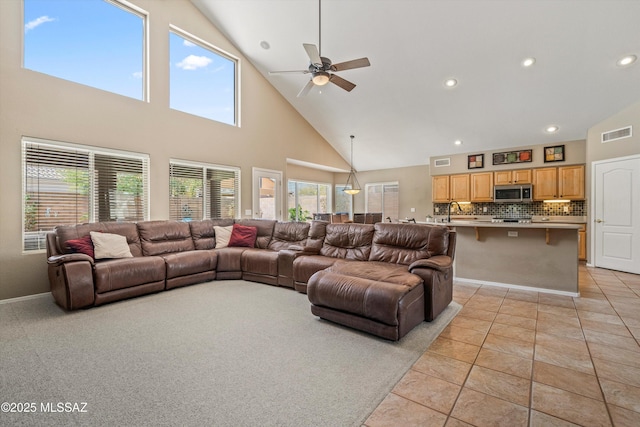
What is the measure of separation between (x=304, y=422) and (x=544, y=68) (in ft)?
19.6

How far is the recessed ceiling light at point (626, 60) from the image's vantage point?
424 cm

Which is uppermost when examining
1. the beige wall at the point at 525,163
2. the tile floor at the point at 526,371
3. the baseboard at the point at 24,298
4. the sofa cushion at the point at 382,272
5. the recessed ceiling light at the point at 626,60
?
the recessed ceiling light at the point at 626,60

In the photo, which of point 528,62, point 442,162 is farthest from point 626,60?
point 442,162

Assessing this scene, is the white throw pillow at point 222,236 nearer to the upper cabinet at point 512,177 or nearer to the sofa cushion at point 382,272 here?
the sofa cushion at point 382,272

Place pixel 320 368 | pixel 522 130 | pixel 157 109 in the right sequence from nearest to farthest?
pixel 320 368 < pixel 157 109 < pixel 522 130

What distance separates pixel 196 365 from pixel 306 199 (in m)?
7.64

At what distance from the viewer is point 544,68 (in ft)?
15.3

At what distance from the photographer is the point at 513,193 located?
22.6ft

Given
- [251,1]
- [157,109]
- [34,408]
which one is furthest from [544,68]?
[34,408]

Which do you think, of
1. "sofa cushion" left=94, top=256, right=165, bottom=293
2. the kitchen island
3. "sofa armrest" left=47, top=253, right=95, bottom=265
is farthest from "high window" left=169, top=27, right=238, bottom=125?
the kitchen island

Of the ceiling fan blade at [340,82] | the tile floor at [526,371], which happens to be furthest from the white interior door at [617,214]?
the ceiling fan blade at [340,82]

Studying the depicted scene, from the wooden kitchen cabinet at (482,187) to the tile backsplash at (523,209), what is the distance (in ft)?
1.18

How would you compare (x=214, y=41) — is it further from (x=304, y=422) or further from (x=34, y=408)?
(x=304, y=422)

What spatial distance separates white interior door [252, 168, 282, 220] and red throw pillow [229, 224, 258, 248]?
1.46 m
